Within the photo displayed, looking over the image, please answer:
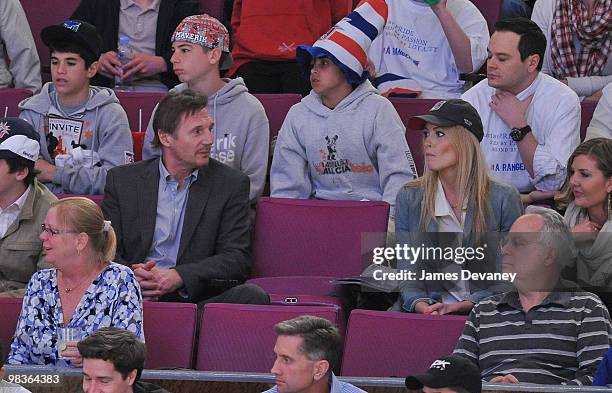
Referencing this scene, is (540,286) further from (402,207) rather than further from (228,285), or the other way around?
(228,285)

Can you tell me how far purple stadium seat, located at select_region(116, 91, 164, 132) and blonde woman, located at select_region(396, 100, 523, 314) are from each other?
180 centimetres

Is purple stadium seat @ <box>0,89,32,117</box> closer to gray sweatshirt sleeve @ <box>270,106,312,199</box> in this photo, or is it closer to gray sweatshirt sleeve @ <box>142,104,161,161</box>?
gray sweatshirt sleeve @ <box>142,104,161,161</box>

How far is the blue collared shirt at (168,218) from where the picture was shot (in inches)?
204

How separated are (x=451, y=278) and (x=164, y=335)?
40.5 inches

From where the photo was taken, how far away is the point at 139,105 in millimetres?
6418

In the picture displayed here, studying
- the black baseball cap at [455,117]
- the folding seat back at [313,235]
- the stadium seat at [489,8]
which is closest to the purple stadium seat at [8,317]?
the folding seat back at [313,235]

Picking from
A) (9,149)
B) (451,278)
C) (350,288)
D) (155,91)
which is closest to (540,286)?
(451,278)

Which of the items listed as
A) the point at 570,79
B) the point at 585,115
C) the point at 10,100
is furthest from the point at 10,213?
the point at 570,79

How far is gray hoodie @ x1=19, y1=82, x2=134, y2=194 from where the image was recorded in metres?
5.86

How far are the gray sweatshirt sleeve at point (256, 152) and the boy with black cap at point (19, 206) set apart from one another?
0.96 metres

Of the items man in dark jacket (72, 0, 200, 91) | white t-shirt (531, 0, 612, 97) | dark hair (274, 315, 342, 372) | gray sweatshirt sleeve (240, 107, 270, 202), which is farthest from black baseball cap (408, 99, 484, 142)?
man in dark jacket (72, 0, 200, 91)

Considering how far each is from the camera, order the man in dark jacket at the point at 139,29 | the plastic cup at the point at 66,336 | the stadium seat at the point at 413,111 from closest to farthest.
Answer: the plastic cup at the point at 66,336 < the stadium seat at the point at 413,111 < the man in dark jacket at the point at 139,29

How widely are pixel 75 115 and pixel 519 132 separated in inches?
75.4

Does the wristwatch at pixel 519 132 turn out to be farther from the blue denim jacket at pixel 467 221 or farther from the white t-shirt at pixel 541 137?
the blue denim jacket at pixel 467 221
